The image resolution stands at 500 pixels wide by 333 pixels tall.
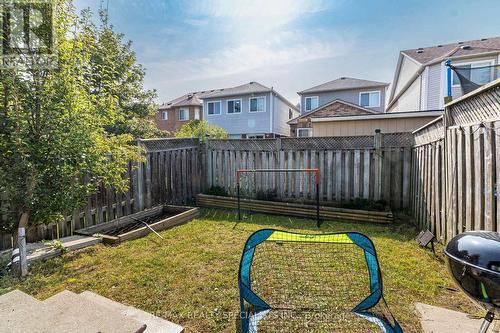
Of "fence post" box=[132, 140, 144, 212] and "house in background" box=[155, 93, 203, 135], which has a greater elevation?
"house in background" box=[155, 93, 203, 135]

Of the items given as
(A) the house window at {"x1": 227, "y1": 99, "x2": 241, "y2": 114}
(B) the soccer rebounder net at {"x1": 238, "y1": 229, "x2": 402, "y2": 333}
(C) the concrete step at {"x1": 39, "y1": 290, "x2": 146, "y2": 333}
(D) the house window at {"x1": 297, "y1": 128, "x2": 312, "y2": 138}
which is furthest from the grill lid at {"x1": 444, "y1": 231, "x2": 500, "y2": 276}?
(A) the house window at {"x1": 227, "y1": 99, "x2": 241, "y2": 114}

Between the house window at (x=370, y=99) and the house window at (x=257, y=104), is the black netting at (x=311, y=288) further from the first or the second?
the house window at (x=370, y=99)

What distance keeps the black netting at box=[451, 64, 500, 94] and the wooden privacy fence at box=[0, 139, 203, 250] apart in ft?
18.6

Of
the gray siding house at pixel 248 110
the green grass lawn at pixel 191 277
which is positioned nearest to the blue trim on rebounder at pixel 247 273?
the green grass lawn at pixel 191 277

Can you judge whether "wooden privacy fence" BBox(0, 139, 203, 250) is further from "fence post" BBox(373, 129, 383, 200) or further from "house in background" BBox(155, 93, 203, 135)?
"house in background" BBox(155, 93, 203, 135)

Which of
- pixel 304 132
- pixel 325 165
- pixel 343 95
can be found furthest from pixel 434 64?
pixel 325 165

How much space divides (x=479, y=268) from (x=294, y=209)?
180 inches

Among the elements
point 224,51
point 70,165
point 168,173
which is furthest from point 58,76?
point 224,51

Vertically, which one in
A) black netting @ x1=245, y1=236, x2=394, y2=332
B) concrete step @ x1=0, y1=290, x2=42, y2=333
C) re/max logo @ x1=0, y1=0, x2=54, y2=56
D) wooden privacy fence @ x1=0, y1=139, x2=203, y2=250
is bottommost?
black netting @ x1=245, y1=236, x2=394, y2=332

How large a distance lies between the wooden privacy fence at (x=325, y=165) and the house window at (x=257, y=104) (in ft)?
42.0

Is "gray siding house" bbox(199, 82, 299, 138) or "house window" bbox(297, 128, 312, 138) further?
"gray siding house" bbox(199, 82, 299, 138)

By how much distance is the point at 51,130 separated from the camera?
9.95ft

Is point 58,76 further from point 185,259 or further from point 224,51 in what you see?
point 224,51

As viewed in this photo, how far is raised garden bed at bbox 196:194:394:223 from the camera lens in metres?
5.13
